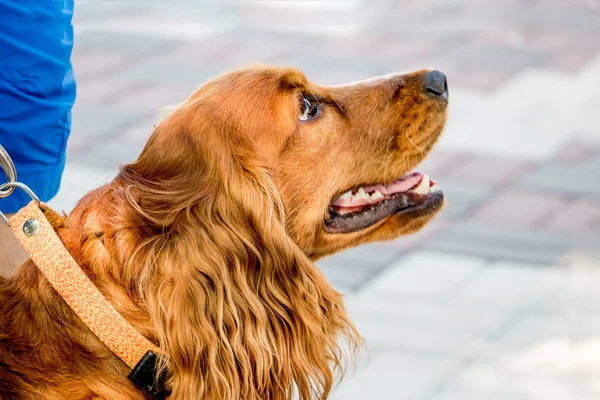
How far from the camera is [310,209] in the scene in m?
3.11

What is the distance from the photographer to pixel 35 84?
10.5ft

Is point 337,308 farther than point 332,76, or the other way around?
point 332,76

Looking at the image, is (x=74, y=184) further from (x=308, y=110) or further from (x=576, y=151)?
(x=308, y=110)

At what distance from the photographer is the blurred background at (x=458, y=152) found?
4.72 meters

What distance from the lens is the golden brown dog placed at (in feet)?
8.59

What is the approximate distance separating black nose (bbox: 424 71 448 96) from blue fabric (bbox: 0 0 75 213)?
1188 millimetres

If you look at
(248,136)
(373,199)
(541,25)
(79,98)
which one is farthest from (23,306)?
(541,25)

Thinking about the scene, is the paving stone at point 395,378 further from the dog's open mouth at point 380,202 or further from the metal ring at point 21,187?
the metal ring at point 21,187

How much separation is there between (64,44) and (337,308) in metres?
1.21

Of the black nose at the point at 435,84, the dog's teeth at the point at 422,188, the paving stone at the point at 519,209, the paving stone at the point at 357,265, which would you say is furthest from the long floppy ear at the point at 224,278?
the paving stone at the point at 519,209

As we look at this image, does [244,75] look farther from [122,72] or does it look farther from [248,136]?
[122,72]

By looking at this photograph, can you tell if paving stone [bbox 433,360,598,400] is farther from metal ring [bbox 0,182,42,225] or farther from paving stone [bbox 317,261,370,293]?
metal ring [bbox 0,182,42,225]

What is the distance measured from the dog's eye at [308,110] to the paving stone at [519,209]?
282cm

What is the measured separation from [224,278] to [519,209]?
142 inches
